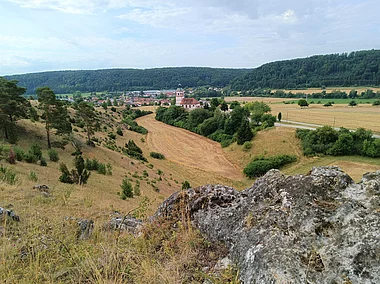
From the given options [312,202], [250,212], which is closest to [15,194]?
[250,212]

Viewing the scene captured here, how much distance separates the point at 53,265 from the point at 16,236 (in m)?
1.33

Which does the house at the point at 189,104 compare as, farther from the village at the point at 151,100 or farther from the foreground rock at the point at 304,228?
the foreground rock at the point at 304,228

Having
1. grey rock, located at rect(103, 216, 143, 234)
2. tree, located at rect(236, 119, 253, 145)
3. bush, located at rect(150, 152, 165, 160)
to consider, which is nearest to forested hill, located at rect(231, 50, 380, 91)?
tree, located at rect(236, 119, 253, 145)

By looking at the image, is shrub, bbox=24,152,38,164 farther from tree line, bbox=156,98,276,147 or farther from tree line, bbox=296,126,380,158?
tree line, bbox=156,98,276,147

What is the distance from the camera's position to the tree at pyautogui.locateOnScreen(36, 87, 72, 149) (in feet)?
73.3

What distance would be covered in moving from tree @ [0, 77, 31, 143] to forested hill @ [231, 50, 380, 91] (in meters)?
122

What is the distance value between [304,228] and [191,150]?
39.1 m

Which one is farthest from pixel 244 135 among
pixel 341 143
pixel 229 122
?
pixel 341 143

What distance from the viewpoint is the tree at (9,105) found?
20469 mm

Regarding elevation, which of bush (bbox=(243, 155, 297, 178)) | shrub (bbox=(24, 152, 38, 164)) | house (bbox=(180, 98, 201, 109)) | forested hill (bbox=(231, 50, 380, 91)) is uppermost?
forested hill (bbox=(231, 50, 380, 91))

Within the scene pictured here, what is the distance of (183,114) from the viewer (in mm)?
67625

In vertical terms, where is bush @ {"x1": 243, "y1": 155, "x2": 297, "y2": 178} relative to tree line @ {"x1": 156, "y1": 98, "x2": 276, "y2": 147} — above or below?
below

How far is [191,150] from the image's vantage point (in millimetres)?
41719

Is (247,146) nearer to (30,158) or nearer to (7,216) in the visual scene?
(30,158)
